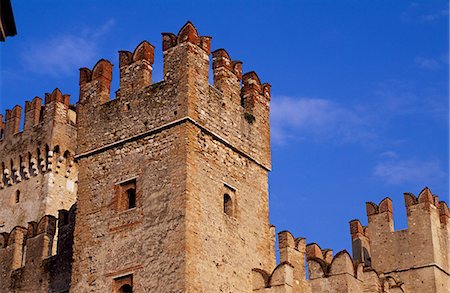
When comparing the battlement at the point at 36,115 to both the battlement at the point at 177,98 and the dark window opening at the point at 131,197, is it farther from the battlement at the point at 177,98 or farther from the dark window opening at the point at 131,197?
the dark window opening at the point at 131,197

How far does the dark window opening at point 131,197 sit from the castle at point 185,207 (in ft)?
0.07

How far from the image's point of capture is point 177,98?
19047mm

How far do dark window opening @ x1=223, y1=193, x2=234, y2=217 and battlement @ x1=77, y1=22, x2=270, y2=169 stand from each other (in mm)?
1216

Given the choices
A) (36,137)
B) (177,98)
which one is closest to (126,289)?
(177,98)

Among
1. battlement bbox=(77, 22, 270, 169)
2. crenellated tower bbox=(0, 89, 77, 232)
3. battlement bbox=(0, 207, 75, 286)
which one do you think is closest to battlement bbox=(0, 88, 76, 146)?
crenellated tower bbox=(0, 89, 77, 232)

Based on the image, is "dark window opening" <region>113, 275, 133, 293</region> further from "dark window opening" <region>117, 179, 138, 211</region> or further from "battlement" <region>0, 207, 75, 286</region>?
"battlement" <region>0, 207, 75, 286</region>

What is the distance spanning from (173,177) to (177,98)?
5.71ft

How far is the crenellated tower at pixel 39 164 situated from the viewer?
3187cm

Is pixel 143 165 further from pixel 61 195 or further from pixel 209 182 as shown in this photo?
pixel 61 195

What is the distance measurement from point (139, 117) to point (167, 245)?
310 centimetres

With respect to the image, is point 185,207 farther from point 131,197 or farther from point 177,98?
point 177,98

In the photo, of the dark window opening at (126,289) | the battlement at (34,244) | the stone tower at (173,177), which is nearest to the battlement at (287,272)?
the stone tower at (173,177)

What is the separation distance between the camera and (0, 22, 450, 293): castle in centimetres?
1814

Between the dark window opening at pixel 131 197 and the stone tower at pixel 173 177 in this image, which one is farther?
the dark window opening at pixel 131 197
